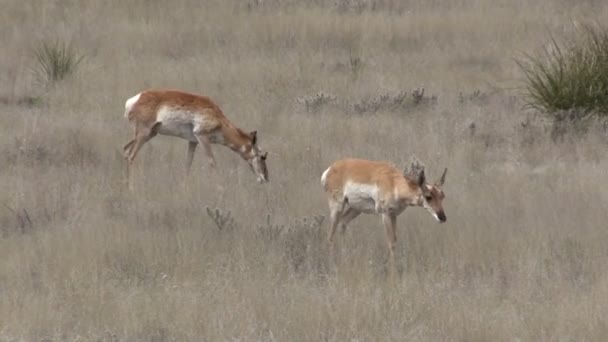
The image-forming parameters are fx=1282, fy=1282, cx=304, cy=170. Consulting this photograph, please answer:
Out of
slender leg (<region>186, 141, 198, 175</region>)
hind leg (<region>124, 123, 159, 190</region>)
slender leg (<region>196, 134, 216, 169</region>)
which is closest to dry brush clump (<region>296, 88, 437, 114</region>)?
slender leg (<region>186, 141, 198, 175</region>)

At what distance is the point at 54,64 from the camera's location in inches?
675

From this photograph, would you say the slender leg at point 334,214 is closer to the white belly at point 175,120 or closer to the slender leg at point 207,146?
the slender leg at point 207,146

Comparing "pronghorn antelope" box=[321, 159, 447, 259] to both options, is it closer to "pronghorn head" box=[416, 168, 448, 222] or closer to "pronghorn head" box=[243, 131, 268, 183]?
"pronghorn head" box=[416, 168, 448, 222]

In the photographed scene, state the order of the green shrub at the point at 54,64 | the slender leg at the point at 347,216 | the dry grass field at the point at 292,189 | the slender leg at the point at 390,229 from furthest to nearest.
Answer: the green shrub at the point at 54,64, the slender leg at the point at 347,216, the slender leg at the point at 390,229, the dry grass field at the point at 292,189

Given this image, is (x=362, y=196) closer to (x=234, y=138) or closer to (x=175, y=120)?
(x=234, y=138)

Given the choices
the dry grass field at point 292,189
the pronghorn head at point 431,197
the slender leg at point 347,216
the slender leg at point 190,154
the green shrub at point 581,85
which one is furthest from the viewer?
the green shrub at point 581,85

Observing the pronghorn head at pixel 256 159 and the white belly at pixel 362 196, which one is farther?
the pronghorn head at pixel 256 159

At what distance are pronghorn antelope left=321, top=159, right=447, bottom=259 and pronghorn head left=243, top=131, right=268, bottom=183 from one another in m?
2.12

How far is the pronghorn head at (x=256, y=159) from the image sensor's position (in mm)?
12336

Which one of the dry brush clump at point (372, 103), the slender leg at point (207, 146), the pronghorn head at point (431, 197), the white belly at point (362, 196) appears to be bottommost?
the dry brush clump at point (372, 103)

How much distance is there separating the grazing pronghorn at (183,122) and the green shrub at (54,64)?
15.0ft

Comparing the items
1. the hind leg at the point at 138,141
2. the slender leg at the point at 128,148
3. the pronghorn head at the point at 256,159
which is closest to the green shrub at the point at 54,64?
the slender leg at the point at 128,148

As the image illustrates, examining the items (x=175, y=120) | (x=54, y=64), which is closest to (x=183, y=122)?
(x=175, y=120)

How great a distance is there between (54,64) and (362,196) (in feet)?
27.6
